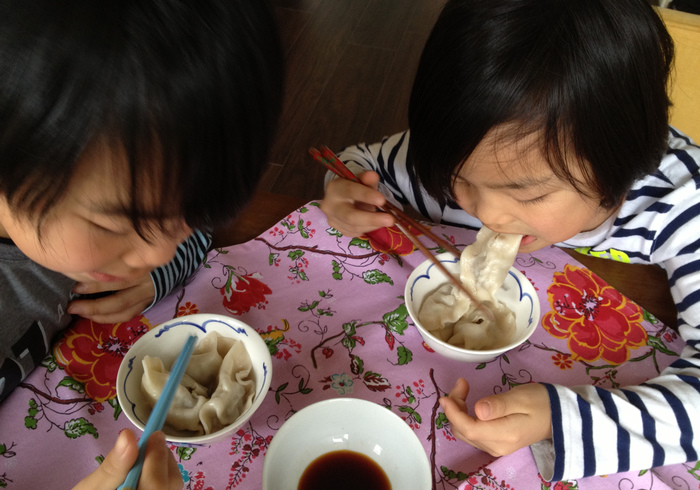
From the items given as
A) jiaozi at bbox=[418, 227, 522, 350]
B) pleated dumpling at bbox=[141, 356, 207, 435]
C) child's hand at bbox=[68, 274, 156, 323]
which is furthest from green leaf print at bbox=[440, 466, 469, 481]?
child's hand at bbox=[68, 274, 156, 323]

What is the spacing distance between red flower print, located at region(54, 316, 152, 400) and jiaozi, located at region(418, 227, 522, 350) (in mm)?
506

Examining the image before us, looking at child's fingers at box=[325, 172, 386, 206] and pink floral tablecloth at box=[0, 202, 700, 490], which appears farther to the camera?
child's fingers at box=[325, 172, 386, 206]

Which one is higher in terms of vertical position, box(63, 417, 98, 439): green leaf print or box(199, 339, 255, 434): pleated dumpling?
box(199, 339, 255, 434): pleated dumpling

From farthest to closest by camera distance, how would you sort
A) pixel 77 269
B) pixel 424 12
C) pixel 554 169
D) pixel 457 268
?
1. pixel 424 12
2. pixel 457 268
3. pixel 554 169
4. pixel 77 269

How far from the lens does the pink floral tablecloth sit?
0.70 meters

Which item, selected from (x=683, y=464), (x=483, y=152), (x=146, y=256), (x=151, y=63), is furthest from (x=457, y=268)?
(x=151, y=63)

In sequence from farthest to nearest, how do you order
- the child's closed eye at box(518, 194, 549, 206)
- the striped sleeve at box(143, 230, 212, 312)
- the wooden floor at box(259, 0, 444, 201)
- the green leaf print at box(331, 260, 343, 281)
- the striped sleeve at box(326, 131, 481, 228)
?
the wooden floor at box(259, 0, 444, 201) → the striped sleeve at box(326, 131, 481, 228) → the green leaf print at box(331, 260, 343, 281) → the striped sleeve at box(143, 230, 212, 312) → the child's closed eye at box(518, 194, 549, 206)

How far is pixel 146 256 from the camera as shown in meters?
0.59

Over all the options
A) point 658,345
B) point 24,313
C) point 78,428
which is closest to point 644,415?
point 658,345

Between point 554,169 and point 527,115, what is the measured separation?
90 mm

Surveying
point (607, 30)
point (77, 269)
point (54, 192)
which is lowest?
point (77, 269)

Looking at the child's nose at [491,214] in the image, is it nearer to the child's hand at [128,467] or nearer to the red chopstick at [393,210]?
the red chopstick at [393,210]

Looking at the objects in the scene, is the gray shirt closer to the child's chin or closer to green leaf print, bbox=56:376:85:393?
green leaf print, bbox=56:376:85:393

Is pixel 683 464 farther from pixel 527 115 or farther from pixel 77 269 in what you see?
pixel 77 269
